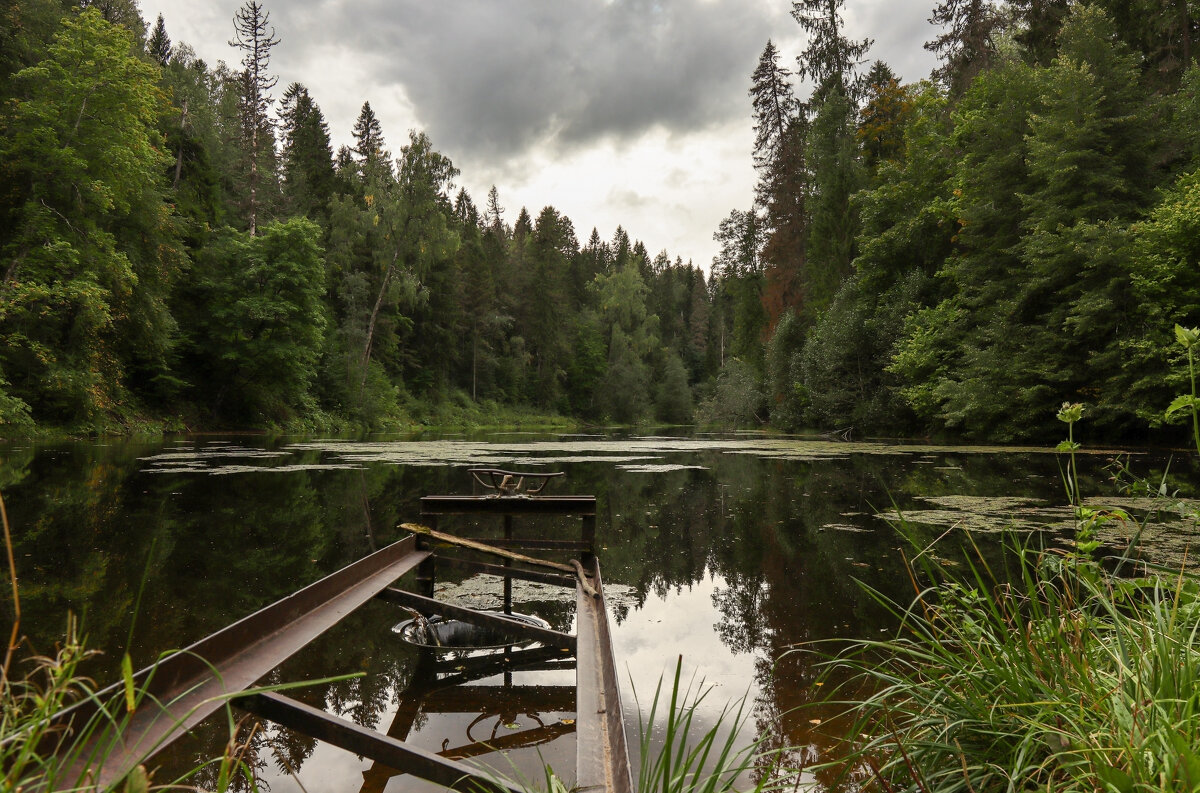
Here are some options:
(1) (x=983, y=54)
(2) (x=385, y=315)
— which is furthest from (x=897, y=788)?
(2) (x=385, y=315)

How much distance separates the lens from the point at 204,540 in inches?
225

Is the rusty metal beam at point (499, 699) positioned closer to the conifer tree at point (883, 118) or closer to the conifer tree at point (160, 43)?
the conifer tree at point (883, 118)

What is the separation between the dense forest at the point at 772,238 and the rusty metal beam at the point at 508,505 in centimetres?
1361

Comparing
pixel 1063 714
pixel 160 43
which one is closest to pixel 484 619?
pixel 1063 714

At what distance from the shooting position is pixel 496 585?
5.04m

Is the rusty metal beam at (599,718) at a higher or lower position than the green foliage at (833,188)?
lower

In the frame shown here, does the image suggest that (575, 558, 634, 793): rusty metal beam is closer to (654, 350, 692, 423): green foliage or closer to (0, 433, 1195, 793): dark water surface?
(0, 433, 1195, 793): dark water surface

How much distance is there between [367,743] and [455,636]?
1.95 meters

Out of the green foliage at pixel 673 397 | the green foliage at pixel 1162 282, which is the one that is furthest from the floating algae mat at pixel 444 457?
the green foliage at pixel 673 397

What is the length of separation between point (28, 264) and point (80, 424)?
4.38 metres

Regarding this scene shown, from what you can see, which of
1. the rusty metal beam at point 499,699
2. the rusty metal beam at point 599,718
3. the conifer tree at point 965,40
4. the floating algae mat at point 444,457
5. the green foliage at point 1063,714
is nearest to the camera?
the green foliage at point 1063,714

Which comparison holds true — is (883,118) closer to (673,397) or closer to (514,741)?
(514,741)

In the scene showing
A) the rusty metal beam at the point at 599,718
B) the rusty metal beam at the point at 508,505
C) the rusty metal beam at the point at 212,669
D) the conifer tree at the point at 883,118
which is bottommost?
the rusty metal beam at the point at 599,718

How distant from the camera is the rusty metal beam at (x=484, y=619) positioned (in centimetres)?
348
